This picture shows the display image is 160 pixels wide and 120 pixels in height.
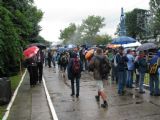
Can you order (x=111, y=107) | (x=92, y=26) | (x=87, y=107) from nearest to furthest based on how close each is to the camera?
(x=111, y=107)
(x=87, y=107)
(x=92, y=26)

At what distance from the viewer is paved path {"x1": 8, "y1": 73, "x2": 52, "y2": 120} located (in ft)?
40.6

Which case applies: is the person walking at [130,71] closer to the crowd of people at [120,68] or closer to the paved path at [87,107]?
the crowd of people at [120,68]

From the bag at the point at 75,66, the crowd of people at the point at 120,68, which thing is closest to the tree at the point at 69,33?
the crowd of people at the point at 120,68

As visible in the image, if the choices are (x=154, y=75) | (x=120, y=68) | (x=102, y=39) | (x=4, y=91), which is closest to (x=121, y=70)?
(x=120, y=68)

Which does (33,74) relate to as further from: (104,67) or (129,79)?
(104,67)

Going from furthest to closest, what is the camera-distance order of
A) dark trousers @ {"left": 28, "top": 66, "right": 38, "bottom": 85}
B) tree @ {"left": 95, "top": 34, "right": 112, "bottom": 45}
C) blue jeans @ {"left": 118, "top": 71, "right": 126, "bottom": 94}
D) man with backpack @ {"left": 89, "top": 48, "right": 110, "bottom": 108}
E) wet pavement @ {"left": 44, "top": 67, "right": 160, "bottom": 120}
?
tree @ {"left": 95, "top": 34, "right": 112, "bottom": 45}
dark trousers @ {"left": 28, "top": 66, "right": 38, "bottom": 85}
blue jeans @ {"left": 118, "top": 71, "right": 126, "bottom": 94}
man with backpack @ {"left": 89, "top": 48, "right": 110, "bottom": 108}
wet pavement @ {"left": 44, "top": 67, "right": 160, "bottom": 120}

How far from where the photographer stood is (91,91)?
18.1 metres

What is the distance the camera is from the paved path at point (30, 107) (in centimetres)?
1237

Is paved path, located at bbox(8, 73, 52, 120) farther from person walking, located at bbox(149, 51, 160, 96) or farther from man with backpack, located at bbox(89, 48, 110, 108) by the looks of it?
person walking, located at bbox(149, 51, 160, 96)

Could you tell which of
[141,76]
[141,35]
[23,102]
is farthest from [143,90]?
[141,35]

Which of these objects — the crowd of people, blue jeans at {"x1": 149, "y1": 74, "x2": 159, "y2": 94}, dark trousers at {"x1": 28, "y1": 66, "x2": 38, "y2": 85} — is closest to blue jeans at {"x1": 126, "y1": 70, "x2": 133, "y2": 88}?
the crowd of people

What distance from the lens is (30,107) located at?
1422 centimetres

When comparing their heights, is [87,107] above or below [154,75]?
below

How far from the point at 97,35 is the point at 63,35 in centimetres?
1592
